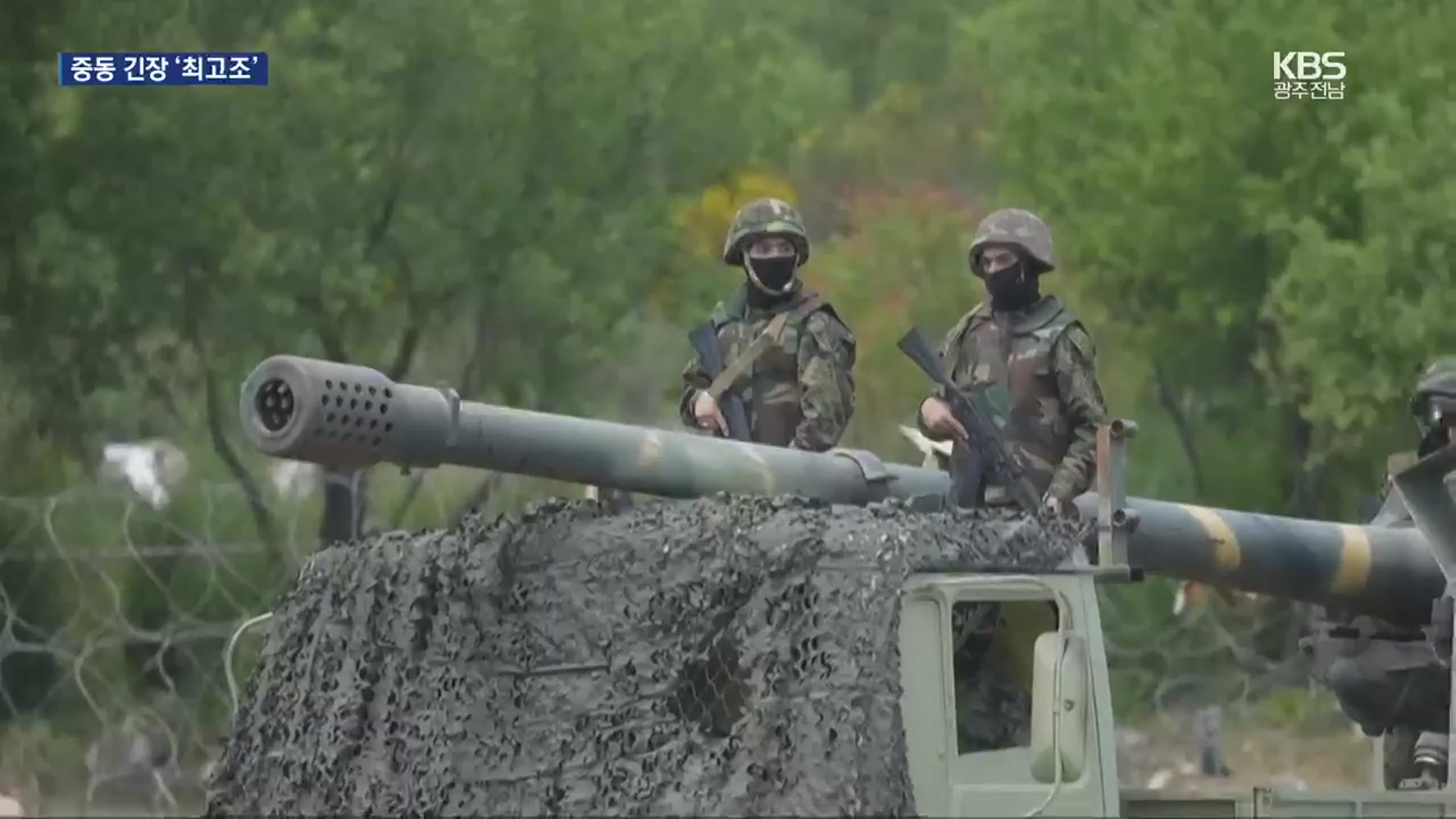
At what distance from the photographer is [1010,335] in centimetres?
774

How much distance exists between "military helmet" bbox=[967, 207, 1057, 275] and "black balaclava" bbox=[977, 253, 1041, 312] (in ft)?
0.21

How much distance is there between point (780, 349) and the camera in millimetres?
7992

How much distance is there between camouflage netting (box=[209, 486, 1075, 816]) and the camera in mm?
5637

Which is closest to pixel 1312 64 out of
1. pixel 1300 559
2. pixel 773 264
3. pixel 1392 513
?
pixel 1392 513

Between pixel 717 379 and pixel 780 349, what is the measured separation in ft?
0.74

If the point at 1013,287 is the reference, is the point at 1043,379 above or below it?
below

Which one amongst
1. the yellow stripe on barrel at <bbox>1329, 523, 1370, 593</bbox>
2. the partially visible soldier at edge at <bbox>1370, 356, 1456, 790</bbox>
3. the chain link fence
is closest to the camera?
the partially visible soldier at edge at <bbox>1370, 356, 1456, 790</bbox>

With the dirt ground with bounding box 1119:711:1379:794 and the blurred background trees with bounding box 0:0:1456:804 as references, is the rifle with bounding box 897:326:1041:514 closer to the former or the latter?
the blurred background trees with bounding box 0:0:1456:804

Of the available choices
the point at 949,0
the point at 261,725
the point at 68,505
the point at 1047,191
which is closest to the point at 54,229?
the point at 68,505

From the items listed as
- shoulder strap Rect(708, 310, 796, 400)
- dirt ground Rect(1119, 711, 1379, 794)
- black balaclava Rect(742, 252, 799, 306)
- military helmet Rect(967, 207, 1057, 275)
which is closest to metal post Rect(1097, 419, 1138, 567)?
military helmet Rect(967, 207, 1057, 275)

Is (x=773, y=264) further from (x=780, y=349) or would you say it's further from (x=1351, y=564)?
(x=1351, y=564)

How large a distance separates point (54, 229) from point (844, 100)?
798 centimetres

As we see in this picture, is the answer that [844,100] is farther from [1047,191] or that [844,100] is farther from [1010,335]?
[1010,335]

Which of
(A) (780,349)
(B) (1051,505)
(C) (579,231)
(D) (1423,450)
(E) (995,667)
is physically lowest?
(E) (995,667)
